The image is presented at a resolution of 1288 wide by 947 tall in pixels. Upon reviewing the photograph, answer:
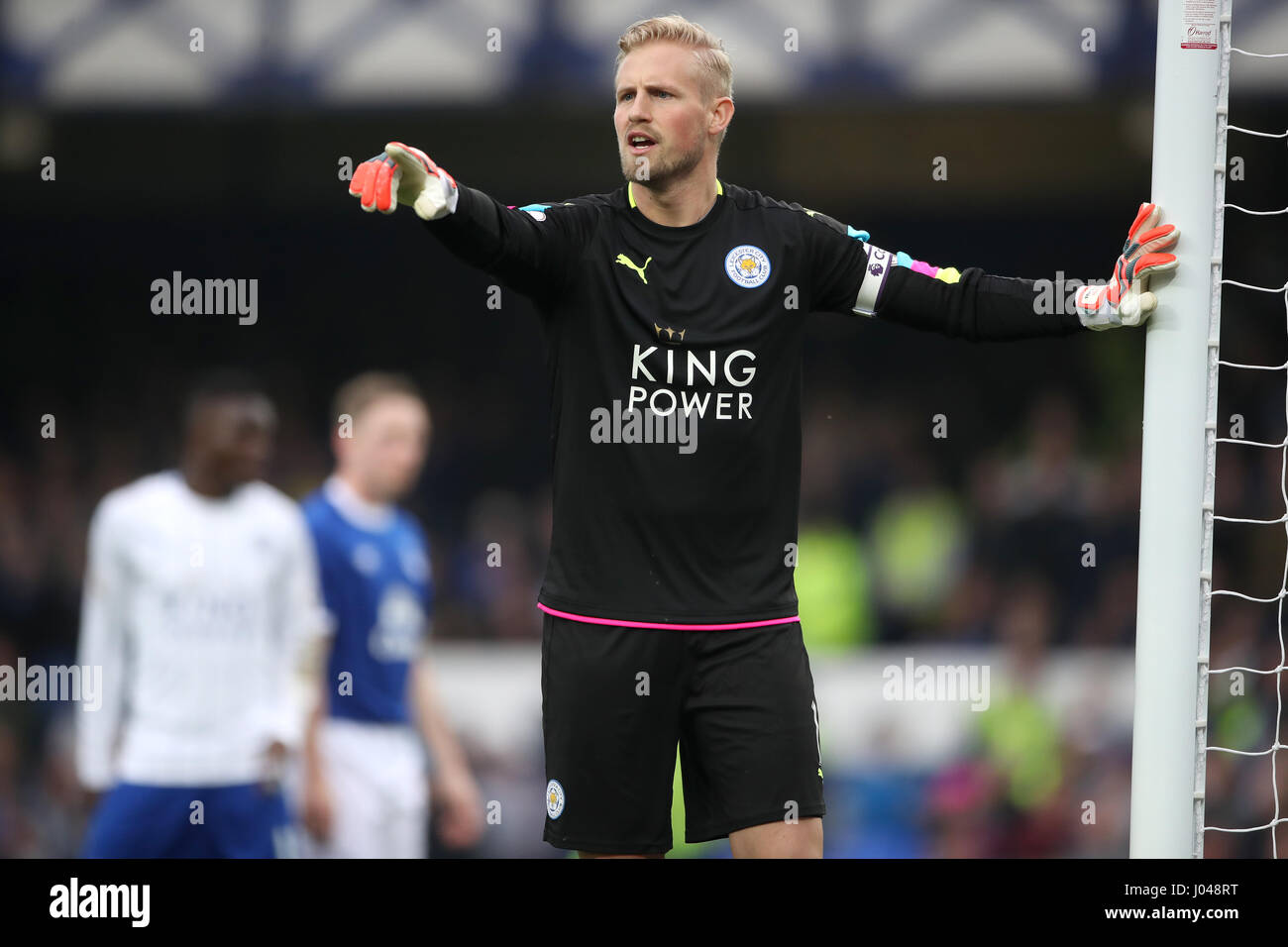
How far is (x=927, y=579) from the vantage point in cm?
905

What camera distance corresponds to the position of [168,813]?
228 inches

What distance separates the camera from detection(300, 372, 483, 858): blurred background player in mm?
6543

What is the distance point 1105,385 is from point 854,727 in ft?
11.8

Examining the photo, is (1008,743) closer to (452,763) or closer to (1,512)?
(452,763)

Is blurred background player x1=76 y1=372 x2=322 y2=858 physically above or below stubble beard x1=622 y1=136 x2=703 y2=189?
below

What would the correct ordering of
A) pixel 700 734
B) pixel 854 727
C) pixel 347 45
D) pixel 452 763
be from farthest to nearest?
1. pixel 347 45
2. pixel 854 727
3. pixel 452 763
4. pixel 700 734

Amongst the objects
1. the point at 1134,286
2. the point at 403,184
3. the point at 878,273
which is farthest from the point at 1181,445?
the point at 403,184

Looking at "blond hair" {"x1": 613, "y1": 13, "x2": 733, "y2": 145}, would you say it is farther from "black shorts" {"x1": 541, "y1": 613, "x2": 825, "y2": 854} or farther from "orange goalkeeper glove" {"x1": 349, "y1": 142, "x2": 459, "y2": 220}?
"black shorts" {"x1": 541, "y1": 613, "x2": 825, "y2": 854}

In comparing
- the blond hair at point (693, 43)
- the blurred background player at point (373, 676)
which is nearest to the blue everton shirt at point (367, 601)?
the blurred background player at point (373, 676)

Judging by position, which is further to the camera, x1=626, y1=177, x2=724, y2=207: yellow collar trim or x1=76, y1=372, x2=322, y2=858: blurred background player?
x1=76, y1=372, x2=322, y2=858: blurred background player

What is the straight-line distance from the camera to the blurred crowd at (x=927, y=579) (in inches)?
300

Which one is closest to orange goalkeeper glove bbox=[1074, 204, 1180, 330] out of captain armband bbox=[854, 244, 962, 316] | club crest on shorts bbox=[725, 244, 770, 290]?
captain armband bbox=[854, 244, 962, 316]

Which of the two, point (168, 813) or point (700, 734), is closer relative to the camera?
point (700, 734)
